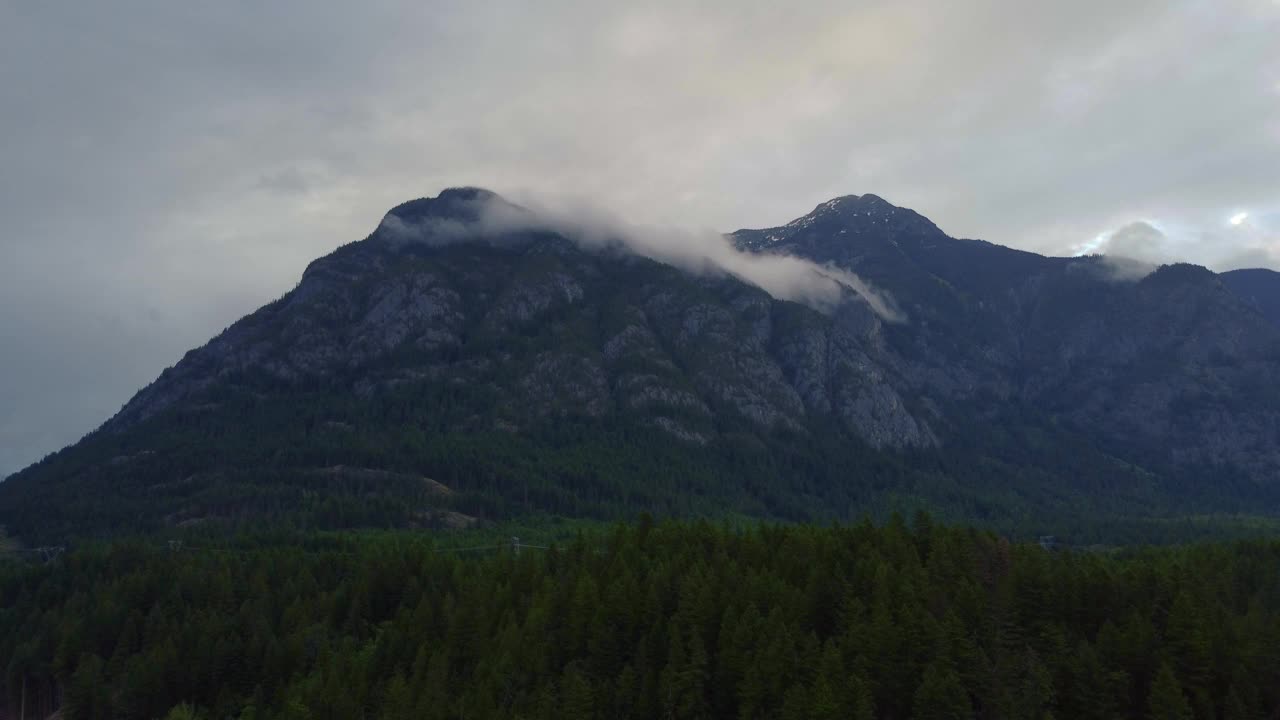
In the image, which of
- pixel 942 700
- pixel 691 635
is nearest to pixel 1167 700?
pixel 942 700

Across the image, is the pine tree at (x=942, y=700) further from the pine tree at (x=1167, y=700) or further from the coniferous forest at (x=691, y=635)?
the pine tree at (x=1167, y=700)

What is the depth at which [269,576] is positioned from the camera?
190000 mm

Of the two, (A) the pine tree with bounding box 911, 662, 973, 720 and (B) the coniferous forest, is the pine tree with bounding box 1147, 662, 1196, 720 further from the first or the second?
(A) the pine tree with bounding box 911, 662, 973, 720

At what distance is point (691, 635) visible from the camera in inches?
4518

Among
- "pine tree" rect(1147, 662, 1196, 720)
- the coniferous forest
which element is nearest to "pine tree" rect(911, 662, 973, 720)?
the coniferous forest

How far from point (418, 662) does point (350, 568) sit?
3038 inches

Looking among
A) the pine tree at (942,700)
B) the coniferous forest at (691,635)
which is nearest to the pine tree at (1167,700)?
the coniferous forest at (691,635)

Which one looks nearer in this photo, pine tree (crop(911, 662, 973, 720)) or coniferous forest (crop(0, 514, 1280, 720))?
pine tree (crop(911, 662, 973, 720))

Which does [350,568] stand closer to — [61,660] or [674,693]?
[61,660]

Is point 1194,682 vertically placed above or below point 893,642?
below

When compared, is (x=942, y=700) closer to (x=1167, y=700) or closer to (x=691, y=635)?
(x=1167, y=700)

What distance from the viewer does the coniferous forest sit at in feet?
320

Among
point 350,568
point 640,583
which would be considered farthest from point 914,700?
point 350,568

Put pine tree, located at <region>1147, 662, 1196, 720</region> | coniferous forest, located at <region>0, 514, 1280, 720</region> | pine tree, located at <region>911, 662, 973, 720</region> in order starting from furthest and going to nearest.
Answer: coniferous forest, located at <region>0, 514, 1280, 720</region> → pine tree, located at <region>911, 662, 973, 720</region> → pine tree, located at <region>1147, 662, 1196, 720</region>
